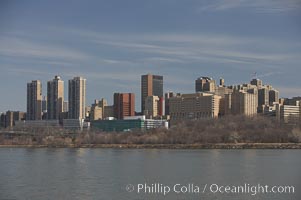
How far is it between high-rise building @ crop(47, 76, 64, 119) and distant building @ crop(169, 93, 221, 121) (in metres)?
29.2

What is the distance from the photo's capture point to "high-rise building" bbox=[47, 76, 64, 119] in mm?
128375

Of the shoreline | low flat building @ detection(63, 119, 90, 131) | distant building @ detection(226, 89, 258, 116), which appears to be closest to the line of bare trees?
the shoreline

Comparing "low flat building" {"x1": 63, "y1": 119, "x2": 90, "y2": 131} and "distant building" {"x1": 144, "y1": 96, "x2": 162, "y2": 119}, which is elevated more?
"distant building" {"x1": 144, "y1": 96, "x2": 162, "y2": 119}

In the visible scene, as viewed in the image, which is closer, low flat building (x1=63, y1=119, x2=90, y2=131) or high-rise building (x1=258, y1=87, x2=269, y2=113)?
low flat building (x1=63, y1=119, x2=90, y2=131)

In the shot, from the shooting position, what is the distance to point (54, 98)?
12975 centimetres

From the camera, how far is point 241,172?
1038 inches

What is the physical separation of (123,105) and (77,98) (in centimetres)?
1144

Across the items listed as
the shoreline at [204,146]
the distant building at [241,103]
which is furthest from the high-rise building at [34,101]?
the shoreline at [204,146]

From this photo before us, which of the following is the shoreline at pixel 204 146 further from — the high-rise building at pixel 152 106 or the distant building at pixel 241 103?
the high-rise building at pixel 152 106

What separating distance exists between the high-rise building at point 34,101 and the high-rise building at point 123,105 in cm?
1933

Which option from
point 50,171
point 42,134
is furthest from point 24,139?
point 50,171

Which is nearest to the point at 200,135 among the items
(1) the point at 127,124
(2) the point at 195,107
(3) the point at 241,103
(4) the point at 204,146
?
(4) the point at 204,146

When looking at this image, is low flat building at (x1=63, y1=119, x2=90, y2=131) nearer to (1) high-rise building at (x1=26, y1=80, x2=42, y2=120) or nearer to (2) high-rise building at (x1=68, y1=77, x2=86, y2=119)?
(2) high-rise building at (x1=68, y1=77, x2=86, y2=119)

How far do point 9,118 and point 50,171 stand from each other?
343 feet
